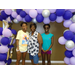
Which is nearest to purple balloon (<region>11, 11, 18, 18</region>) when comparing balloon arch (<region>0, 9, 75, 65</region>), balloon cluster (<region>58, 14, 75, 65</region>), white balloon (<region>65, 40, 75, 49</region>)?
balloon arch (<region>0, 9, 75, 65</region>)

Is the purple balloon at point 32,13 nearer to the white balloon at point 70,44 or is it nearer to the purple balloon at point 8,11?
the purple balloon at point 8,11

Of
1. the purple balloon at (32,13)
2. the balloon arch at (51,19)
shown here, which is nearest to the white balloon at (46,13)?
the balloon arch at (51,19)

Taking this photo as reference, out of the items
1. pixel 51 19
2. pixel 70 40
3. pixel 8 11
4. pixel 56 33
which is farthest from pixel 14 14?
pixel 70 40

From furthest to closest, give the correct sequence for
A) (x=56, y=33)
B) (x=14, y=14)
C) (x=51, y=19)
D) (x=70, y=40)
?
(x=56, y=33) < (x=14, y=14) < (x=51, y=19) < (x=70, y=40)

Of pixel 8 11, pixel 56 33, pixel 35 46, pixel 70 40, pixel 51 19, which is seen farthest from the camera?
pixel 56 33

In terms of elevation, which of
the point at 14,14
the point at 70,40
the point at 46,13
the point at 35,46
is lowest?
the point at 35,46

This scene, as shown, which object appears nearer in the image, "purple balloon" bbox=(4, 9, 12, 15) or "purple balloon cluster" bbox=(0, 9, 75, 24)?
"purple balloon cluster" bbox=(0, 9, 75, 24)

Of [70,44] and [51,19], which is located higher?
[51,19]

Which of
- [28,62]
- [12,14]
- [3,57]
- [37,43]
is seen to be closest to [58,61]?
[28,62]

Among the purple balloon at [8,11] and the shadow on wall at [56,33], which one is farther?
the shadow on wall at [56,33]

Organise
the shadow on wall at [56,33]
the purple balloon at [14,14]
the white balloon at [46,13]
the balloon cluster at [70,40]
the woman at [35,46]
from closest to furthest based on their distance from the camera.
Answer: the woman at [35,46], the balloon cluster at [70,40], the white balloon at [46,13], the purple balloon at [14,14], the shadow on wall at [56,33]

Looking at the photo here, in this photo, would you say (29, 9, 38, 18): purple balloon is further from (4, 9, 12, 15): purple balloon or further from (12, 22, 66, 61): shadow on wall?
(12, 22, 66, 61): shadow on wall

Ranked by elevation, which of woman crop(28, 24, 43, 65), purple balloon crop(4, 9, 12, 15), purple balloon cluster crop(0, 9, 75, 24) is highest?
purple balloon crop(4, 9, 12, 15)

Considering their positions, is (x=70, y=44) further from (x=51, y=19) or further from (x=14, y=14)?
(x=14, y=14)
